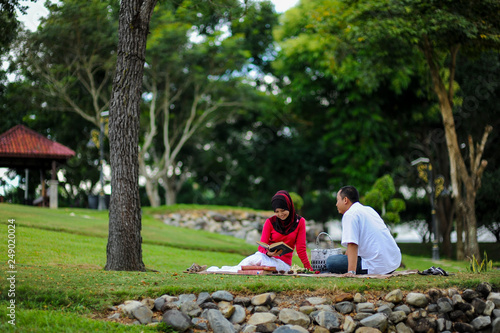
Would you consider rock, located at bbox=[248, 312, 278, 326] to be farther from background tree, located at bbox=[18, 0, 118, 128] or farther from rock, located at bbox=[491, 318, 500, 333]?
background tree, located at bbox=[18, 0, 118, 128]

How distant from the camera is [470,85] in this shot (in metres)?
23.8

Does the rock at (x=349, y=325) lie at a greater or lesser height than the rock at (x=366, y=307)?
lesser

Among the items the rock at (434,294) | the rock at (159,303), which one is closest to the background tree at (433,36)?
the rock at (434,294)

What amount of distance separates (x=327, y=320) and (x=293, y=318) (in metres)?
0.43

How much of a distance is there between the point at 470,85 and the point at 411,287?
19.3 m

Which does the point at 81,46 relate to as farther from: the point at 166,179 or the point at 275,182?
the point at 275,182

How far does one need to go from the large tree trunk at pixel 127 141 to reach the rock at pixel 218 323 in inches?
121

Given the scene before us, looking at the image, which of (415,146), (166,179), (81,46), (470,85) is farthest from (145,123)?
(470,85)

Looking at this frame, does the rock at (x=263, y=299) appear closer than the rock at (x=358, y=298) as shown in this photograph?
Yes

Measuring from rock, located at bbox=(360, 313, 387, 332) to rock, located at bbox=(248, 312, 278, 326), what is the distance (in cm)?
113

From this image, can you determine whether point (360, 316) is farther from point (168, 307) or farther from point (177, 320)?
point (168, 307)

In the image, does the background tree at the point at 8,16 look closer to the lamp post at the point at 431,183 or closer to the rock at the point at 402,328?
the rock at the point at 402,328

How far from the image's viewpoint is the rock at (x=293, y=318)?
6.41 metres

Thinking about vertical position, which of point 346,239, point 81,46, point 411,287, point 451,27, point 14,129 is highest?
point 81,46
